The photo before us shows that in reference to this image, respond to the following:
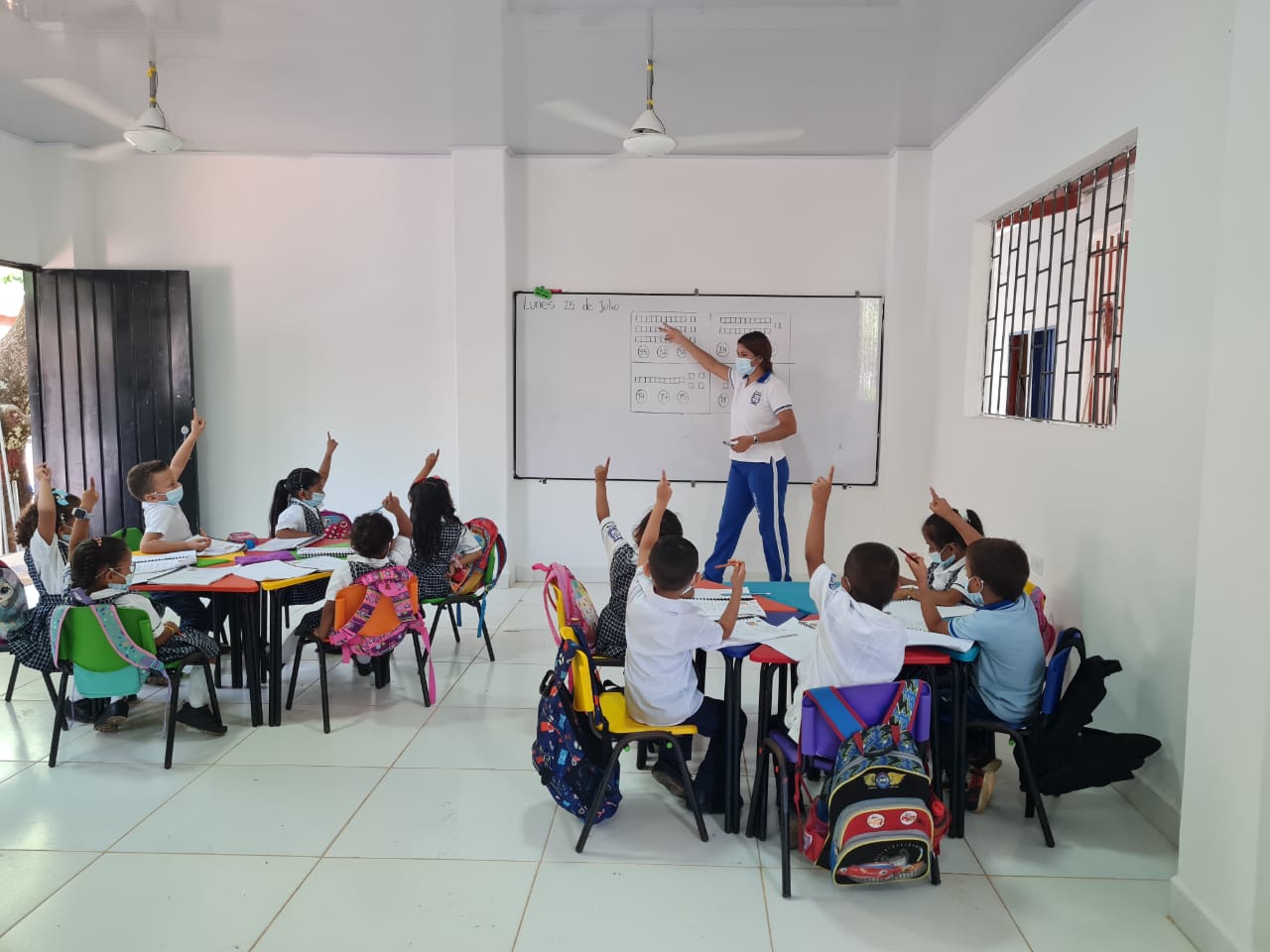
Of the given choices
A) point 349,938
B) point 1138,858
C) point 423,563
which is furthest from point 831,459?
point 349,938

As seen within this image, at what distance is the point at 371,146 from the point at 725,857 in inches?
192

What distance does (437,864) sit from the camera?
2.42m

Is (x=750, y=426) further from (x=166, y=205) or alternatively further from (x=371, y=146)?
(x=166, y=205)

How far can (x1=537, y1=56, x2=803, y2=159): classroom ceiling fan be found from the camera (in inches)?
166

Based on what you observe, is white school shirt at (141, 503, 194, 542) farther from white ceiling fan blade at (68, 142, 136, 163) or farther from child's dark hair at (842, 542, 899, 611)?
white ceiling fan blade at (68, 142, 136, 163)

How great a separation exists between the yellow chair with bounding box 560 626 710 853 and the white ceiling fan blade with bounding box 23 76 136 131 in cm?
423

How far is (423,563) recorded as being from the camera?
3.84 m

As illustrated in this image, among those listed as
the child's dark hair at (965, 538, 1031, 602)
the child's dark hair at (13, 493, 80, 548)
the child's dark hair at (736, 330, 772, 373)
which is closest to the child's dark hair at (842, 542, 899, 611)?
the child's dark hair at (965, 538, 1031, 602)

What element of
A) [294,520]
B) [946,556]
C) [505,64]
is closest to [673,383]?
[505,64]

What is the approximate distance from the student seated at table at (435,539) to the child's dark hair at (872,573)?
2.07 meters

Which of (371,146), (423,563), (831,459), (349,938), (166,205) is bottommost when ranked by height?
(349,938)

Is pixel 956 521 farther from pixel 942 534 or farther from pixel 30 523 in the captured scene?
pixel 30 523

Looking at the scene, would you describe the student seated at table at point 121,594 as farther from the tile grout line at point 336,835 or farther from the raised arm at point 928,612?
the raised arm at point 928,612

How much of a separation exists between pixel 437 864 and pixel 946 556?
6.88ft
